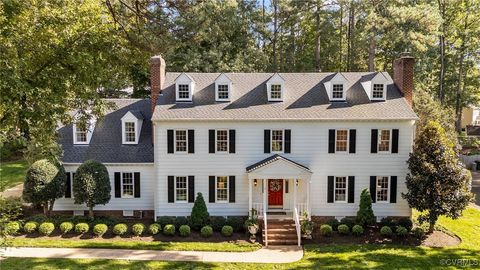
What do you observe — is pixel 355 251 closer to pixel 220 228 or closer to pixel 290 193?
pixel 290 193

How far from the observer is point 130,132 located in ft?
70.5

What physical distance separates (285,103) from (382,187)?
708 cm

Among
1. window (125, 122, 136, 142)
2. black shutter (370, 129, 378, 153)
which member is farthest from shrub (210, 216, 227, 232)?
black shutter (370, 129, 378, 153)

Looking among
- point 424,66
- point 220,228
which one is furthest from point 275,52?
point 220,228

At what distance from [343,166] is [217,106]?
304 inches

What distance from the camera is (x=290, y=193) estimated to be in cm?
2056

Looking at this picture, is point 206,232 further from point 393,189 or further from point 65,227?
point 393,189

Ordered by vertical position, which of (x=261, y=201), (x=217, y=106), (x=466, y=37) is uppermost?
(x=466, y=37)

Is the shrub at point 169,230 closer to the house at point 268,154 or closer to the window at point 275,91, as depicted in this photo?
the house at point 268,154

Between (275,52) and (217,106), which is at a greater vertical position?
(275,52)

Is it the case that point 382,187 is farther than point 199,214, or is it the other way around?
point 382,187

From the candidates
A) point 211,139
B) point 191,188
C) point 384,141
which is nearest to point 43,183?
point 191,188

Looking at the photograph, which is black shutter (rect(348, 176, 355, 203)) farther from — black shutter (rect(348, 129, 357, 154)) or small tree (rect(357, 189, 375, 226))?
black shutter (rect(348, 129, 357, 154))

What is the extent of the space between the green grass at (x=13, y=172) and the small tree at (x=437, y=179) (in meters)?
27.1
